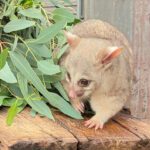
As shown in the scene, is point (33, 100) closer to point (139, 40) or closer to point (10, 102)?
point (10, 102)

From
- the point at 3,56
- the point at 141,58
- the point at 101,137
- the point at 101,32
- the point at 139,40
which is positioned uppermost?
the point at 3,56

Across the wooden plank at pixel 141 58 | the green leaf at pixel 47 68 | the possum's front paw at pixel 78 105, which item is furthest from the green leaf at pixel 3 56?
the wooden plank at pixel 141 58

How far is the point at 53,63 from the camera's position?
3.84 metres

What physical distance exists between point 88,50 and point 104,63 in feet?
0.40

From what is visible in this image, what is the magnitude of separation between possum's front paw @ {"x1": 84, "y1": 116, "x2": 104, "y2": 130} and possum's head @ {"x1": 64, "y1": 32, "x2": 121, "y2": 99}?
6.0 inches

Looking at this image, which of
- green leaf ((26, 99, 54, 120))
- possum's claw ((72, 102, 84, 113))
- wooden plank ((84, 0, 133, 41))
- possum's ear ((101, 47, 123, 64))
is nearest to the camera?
green leaf ((26, 99, 54, 120))

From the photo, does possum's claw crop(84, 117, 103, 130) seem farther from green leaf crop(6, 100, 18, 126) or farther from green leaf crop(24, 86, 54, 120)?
green leaf crop(6, 100, 18, 126)

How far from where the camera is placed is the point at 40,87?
12.1 feet

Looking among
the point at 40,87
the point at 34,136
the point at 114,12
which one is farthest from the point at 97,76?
the point at 114,12

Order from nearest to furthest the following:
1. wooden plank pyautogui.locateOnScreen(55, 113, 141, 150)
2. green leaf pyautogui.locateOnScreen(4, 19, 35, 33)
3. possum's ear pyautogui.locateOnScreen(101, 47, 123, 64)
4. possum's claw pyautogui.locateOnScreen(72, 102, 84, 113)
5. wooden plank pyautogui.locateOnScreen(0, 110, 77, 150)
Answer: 1. wooden plank pyautogui.locateOnScreen(0, 110, 77, 150)
2. wooden plank pyautogui.locateOnScreen(55, 113, 141, 150)
3. possum's ear pyautogui.locateOnScreen(101, 47, 123, 64)
4. possum's claw pyautogui.locateOnScreen(72, 102, 84, 113)
5. green leaf pyautogui.locateOnScreen(4, 19, 35, 33)

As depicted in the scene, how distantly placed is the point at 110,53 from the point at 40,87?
411mm

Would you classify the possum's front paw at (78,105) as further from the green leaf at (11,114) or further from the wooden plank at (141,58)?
the wooden plank at (141,58)

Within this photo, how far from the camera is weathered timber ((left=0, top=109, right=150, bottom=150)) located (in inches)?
127

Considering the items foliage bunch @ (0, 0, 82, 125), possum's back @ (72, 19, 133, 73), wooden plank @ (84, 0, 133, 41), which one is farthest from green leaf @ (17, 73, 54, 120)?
wooden plank @ (84, 0, 133, 41)
